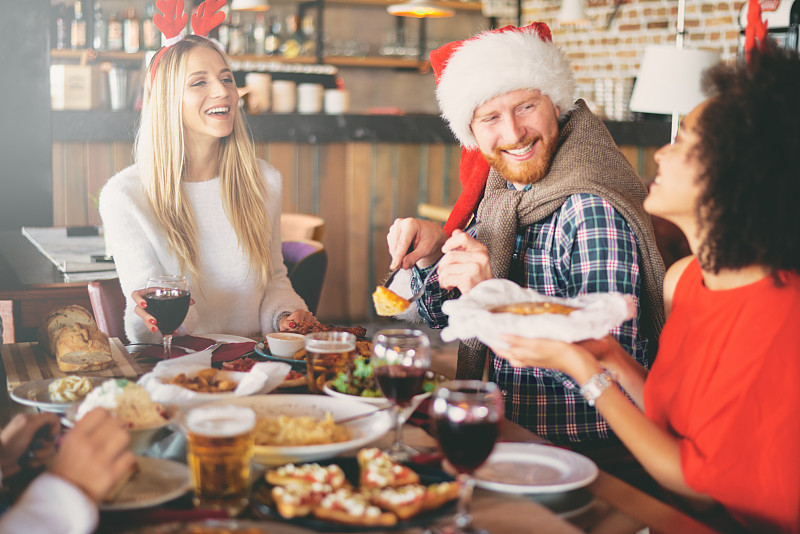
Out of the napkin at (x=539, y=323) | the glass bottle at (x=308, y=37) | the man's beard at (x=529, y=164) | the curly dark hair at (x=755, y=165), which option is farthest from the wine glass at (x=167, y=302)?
the glass bottle at (x=308, y=37)

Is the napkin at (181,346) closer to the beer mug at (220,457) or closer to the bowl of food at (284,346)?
the bowl of food at (284,346)

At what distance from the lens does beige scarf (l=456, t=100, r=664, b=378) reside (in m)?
1.67

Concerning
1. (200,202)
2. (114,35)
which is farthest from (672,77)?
(114,35)

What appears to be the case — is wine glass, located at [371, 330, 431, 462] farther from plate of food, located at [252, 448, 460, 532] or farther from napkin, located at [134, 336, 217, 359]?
napkin, located at [134, 336, 217, 359]

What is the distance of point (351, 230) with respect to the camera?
4.77m

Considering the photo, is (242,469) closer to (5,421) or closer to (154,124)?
(5,421)

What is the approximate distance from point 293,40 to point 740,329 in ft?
20.6

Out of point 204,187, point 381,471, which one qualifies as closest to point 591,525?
point 381,471

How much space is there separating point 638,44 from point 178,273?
5003 millimetres

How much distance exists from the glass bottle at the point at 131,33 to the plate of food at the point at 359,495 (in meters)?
6.12

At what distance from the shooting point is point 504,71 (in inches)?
72.1

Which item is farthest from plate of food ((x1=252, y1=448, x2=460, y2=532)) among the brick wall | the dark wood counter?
the brick wall

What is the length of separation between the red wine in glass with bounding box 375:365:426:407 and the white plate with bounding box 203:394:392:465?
0.06 m

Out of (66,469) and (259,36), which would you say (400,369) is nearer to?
(66,469)
